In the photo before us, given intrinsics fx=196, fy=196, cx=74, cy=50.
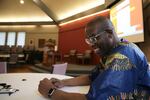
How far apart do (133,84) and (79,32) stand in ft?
29.2

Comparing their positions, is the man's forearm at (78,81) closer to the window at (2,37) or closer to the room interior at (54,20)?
the room interior at (54,20)

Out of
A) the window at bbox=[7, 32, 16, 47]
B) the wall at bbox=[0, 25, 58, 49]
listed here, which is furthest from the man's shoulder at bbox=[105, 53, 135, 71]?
the window at bbox=[7, 32, 16, 47]

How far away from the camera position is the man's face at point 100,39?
0.92 m

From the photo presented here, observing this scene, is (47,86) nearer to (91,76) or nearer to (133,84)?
(91,76)

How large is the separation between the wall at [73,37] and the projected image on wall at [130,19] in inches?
178

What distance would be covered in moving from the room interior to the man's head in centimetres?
535

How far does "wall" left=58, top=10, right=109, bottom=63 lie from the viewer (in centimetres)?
928

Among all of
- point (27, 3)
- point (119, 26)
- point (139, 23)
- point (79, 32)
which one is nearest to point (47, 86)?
point (139, 23)

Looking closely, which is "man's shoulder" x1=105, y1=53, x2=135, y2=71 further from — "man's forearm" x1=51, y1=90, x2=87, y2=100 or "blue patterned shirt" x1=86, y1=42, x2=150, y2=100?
"man's forearm" x1=51, y1=90, x2=87, y2=100

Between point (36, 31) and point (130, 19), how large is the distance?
36.3 ft

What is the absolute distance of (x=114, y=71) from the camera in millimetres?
783

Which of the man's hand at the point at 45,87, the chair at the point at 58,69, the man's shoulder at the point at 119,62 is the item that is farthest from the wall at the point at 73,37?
the man's shoulder at the point at 119,62

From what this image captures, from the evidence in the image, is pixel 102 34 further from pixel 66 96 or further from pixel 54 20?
pixel 54 20

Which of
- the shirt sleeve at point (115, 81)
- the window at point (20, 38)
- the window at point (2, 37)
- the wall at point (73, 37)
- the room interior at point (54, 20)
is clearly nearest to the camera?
the shirt sleeve at point (115, 81)
